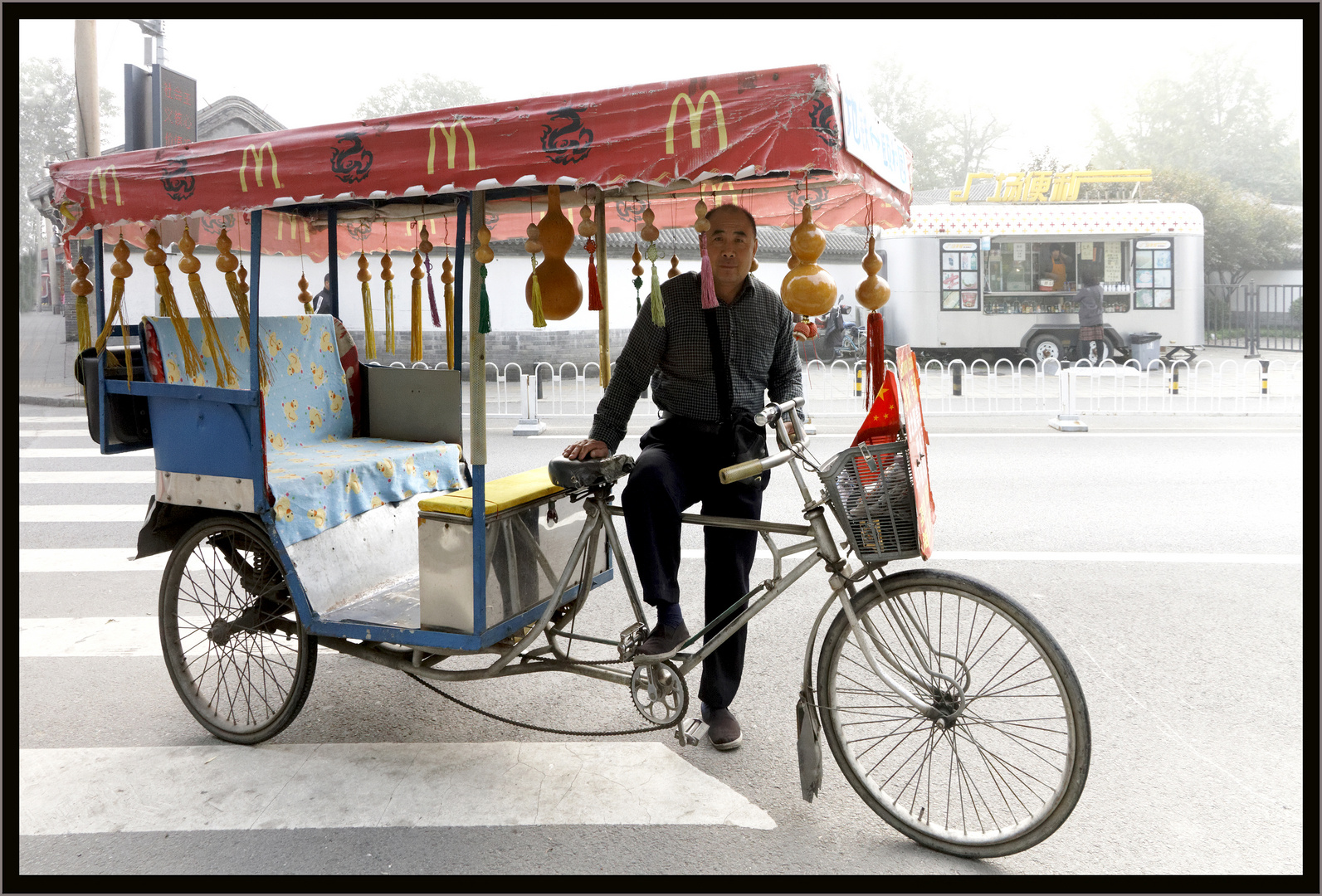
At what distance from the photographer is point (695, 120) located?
2707 millimetres

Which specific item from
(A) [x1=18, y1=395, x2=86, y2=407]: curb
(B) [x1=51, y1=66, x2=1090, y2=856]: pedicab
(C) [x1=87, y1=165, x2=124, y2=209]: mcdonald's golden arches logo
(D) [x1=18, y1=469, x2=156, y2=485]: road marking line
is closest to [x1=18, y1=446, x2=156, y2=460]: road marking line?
(D) [x1=18, y1=469, x2=156, y2=485]: road marking line

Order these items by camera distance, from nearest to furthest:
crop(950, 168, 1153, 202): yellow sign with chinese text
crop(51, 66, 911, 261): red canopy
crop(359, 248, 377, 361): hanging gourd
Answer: crop(51, 66, 911, 261): red canopy < crop(359, 248, 377, 361): hanging gourd < crop(950, 168, 1153, 202): yellow sign with chinese text

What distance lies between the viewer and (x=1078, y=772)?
8.79 ft

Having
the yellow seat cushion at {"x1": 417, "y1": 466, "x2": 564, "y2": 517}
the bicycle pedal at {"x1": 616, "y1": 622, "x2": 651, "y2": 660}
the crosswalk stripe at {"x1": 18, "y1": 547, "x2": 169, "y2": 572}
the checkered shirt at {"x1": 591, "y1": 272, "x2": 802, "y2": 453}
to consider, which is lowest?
the crosswalk stripe at {"x1": 18, "y1": 547, "x2": 169, "y2": 572}

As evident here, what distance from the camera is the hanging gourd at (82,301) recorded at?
12.8 ft

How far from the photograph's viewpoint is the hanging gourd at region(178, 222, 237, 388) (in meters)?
3.54

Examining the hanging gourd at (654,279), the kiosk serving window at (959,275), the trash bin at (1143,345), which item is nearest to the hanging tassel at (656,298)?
the hanging gourd at (654,279)

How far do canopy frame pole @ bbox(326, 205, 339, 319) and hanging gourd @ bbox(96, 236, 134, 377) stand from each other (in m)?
1.01

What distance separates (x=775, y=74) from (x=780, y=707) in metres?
2.33

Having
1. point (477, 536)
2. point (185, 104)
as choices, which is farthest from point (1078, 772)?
point (185, 104)

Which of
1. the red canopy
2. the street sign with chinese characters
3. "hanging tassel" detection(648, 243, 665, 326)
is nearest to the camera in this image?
the red canopy

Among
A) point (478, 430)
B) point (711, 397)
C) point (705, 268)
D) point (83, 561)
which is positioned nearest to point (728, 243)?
point (705, 268)

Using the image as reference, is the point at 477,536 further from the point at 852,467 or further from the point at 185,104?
the point at 185,104

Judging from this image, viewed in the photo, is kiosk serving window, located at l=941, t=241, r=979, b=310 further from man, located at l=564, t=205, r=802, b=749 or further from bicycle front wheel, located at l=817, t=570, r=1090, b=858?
bicycle front wheel, located at l=817, t=570, r=1090, b=858
